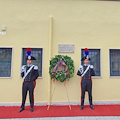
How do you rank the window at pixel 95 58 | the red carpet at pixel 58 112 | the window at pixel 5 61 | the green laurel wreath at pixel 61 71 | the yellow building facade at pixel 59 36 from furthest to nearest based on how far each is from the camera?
1. the window at pixel 95 58
2. the window at pixel 5 61
3. the yellow building facade at pixel 59 36
4. the green laurel wreath at pixel 61 71
5. the red carpet at pixel 58 112

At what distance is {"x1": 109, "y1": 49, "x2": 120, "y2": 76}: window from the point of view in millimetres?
5484

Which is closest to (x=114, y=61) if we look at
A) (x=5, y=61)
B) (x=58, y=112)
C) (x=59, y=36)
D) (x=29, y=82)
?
(x=59, y=36)

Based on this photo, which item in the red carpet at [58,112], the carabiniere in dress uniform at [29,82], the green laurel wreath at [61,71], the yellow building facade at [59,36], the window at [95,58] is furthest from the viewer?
the window at [95,58]

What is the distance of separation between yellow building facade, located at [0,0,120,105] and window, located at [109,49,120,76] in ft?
0.70

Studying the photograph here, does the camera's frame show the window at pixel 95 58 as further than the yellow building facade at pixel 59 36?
Yes

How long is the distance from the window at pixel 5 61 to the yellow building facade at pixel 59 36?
0.20 meters

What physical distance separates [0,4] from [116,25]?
5407mm

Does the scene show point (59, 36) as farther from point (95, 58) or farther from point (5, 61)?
point (5, 61)

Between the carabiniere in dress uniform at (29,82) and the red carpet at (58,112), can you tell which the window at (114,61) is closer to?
the red carpet at (58,112)

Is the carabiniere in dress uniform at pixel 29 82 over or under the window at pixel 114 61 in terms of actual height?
under

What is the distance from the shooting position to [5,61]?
5309 mm

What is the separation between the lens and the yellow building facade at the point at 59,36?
515cm

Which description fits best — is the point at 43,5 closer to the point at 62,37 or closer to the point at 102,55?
the point at 62,37

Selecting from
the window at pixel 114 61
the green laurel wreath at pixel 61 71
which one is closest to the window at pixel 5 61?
the green laurel wreath at pixel 61 71
